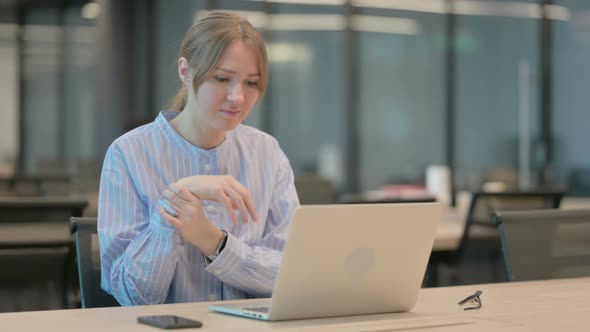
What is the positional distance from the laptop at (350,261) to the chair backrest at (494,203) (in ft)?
8.66

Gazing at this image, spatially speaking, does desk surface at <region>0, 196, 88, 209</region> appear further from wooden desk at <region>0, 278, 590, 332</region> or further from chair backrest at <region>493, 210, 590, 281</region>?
chair backrest at <region>493, 210, 590, 281</region>

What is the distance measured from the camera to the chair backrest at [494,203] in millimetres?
4508

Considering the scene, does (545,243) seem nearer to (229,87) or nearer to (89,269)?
(229,87)

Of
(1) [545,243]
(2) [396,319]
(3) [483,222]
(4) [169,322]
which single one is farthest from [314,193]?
(4) [169,322]

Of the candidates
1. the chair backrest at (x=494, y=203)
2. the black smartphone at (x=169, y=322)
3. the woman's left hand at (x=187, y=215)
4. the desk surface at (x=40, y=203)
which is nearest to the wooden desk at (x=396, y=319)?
the black smartphone at (x=169, y=322)

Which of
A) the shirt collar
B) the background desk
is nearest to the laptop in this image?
the shirt collar

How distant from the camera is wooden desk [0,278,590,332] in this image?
1.71 metres

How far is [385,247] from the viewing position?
1789mm

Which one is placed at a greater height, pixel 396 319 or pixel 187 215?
pixel 187 215

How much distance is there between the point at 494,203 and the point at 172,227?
2826 mm

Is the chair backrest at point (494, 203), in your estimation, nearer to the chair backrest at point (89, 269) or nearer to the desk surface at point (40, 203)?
the desk surface at point (40, 203)

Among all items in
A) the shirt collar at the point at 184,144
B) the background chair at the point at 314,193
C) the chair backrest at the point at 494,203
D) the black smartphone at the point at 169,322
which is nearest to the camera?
the black smartphone at the point at 169,322

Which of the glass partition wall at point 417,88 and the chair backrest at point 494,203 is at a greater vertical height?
the glass partition wall at point 417,88

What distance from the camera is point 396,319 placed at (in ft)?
6.09
